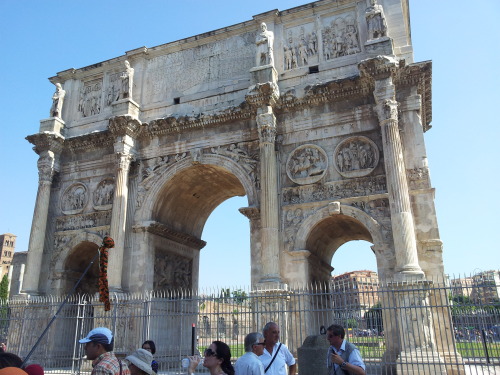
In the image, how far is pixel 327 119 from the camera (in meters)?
14.2

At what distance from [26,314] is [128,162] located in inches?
247

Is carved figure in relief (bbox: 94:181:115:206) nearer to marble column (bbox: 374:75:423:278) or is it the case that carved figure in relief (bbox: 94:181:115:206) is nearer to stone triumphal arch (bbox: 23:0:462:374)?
stone triumphal arch (bbox: 23:0:462:374)

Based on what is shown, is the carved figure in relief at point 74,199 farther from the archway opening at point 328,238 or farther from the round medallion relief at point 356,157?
the round medallion relief at point 356,157

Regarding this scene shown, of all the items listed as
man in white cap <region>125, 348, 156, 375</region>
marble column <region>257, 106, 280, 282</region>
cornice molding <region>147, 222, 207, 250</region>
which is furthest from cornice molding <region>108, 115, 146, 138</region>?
man in white cap <region>125, 348, 156, 375</region>

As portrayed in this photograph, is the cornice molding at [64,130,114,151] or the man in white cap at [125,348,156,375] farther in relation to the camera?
the cornice molding at [64,130,114,151]

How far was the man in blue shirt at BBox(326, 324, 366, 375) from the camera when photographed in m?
4.79

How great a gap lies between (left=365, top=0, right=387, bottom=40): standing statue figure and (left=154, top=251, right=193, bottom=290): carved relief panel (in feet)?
34.9

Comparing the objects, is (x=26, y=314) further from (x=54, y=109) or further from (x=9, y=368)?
(x=9, y=368)

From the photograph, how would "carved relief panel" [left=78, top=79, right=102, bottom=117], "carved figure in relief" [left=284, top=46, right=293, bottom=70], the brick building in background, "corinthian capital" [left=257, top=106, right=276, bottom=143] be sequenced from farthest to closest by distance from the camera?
the brick building in background
"carved relief panel" [left=78, top=79, right=102, bottom=117]
"carved figure in relief" [left=284, top=46, right=293, bottom=70]
"corinthian capital" [left=257, top=106, right=276, bottom=143]

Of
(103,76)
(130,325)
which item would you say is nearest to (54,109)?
(103,76)

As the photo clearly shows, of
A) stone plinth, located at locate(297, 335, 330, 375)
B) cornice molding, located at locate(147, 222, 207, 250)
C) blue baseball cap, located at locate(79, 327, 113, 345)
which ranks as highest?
cornice molding, located at locate(147, 222, 207, 250)

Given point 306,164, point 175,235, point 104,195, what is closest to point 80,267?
point 104,195

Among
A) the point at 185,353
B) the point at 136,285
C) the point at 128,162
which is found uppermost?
the point at 128,162

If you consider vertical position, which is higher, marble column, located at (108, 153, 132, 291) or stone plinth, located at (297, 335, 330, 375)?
marble column, located at (108, 153, 132, 291)
